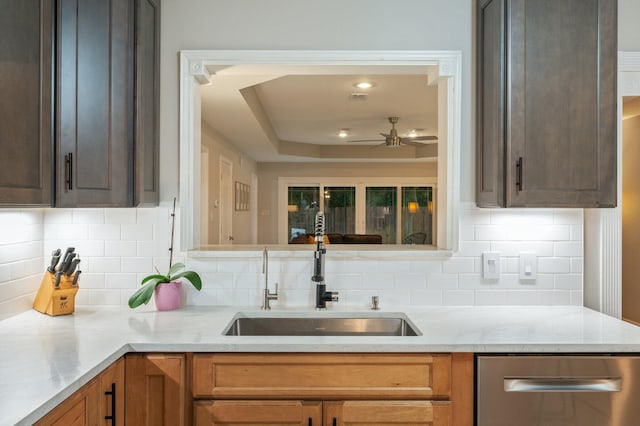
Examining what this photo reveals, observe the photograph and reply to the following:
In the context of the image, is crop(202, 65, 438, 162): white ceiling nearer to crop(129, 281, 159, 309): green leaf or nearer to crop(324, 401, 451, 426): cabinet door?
crop(129, 281, 159, 309): green leaf

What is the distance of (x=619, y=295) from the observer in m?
2.21

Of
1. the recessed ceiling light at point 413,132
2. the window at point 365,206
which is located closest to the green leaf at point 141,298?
the recessed ceiling light at point 413,132

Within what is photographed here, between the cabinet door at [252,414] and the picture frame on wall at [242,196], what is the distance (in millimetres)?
5647

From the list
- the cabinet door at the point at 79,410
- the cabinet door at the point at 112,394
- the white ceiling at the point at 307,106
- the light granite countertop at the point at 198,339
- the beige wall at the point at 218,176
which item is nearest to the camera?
the cabinet door at the point at 79,410

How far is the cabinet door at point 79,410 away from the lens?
1.16m

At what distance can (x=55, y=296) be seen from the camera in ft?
6.52

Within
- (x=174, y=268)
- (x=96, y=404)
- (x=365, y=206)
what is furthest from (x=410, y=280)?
(x=365, y=206)

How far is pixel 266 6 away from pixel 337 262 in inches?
49.3

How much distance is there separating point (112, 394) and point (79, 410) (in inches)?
8.2

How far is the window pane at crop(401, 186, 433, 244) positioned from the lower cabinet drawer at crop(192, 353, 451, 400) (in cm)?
826

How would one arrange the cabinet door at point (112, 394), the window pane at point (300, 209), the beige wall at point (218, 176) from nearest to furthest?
the cabinet door at point (112, 394) → the beige wall at point (218, 176) → the window pane at point (300, 209)

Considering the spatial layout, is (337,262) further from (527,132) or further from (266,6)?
(266,6)

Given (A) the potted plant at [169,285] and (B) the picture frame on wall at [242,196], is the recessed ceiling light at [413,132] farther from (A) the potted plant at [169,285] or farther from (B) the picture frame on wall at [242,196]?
(A) the potted plant at [169,285]

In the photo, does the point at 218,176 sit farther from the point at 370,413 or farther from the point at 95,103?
the point at 370,413
